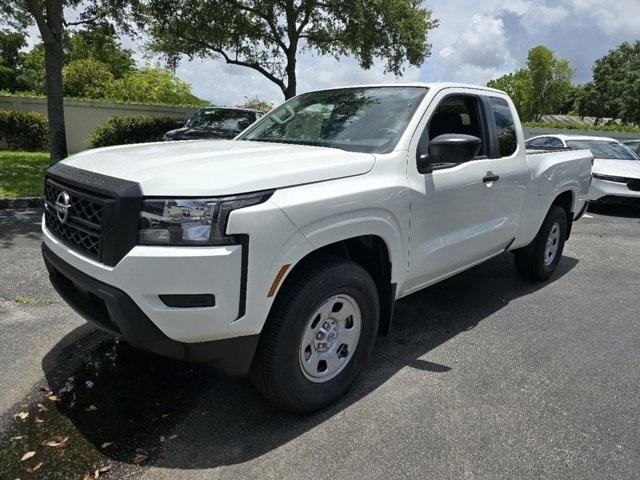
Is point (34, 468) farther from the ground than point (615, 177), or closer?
closer

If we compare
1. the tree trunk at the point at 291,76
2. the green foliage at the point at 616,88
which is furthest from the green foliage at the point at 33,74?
the green foliage at the point at 616,88

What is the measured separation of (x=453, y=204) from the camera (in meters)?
3.56

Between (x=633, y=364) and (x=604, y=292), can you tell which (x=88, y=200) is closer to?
(x=633, y=364)

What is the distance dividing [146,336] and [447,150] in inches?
80.6

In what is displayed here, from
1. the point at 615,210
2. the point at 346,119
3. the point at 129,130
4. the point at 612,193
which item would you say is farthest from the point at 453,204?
the point at 129,130

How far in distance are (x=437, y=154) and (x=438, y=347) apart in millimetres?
1478

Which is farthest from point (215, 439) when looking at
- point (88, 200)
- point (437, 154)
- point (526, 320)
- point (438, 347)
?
point (526, 320)

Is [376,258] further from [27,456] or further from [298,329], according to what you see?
[27,456]

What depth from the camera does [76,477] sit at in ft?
7.71

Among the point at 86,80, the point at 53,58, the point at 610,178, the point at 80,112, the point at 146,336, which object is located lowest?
the point at 146,336

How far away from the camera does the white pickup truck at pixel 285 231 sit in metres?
2.28

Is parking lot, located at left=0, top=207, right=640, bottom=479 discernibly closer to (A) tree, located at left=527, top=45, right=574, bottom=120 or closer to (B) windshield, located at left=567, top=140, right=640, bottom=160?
(B) windshield, located at left=567, top=140, right=640, bottom=160

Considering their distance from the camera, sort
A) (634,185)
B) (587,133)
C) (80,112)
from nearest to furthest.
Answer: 1. (634,185)
2. (80,112)
3. (587,133)

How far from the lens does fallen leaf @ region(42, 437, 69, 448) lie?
255 cm
